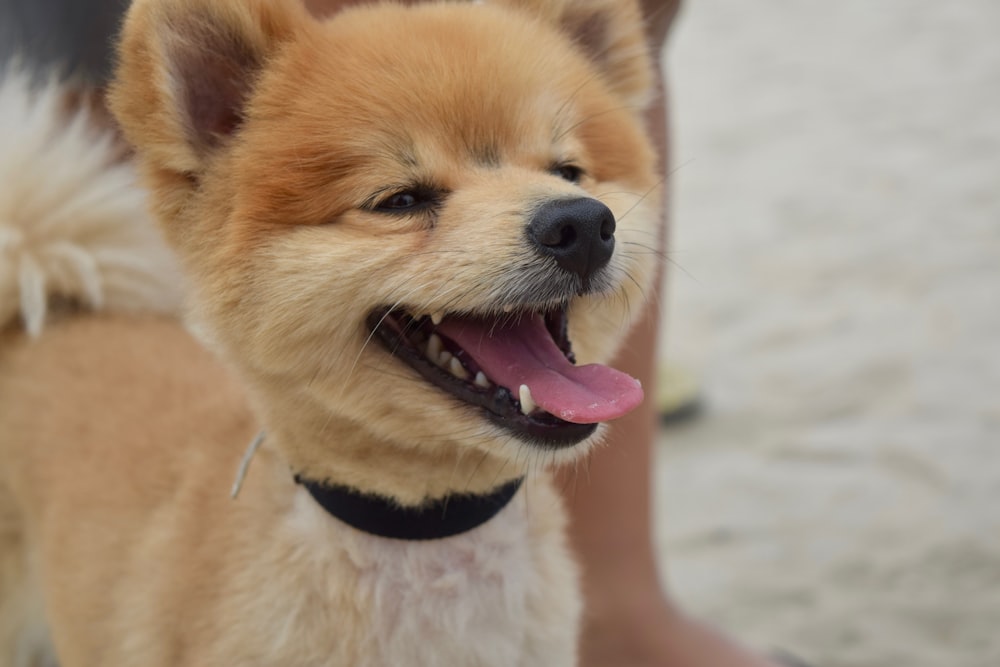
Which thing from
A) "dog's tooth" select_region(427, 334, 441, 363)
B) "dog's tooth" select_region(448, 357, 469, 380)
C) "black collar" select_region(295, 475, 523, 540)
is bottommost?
"black collar" select_region(295, 475, 523, 540)

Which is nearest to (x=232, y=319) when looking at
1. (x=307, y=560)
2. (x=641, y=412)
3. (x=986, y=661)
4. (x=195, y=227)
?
(x=195, y=227)

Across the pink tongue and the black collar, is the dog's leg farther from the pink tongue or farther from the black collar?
the pink tongue

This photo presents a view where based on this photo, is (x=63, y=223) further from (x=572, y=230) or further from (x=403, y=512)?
(x=572, y=230)

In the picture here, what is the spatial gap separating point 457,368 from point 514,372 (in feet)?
0.28

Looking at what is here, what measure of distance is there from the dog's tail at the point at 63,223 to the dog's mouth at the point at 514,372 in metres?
0.84

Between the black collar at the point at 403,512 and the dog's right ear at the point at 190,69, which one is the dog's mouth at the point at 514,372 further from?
the dog's right ear at the point at 190,69

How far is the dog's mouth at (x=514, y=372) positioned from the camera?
4.70 ft

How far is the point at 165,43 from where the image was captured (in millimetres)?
1448

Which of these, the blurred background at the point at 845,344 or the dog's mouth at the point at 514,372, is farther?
the blurred background at the point at 845,344

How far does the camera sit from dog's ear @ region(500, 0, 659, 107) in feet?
5.98

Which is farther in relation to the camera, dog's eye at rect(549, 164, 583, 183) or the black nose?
dog's eye at rect(549, 164, 583, 183)

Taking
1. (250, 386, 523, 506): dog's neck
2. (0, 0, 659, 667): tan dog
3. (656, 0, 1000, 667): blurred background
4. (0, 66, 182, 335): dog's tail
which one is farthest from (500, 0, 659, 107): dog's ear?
(0, 66, 182, 335): dog's tail

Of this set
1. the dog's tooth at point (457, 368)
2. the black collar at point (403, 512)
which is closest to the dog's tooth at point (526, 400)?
the dog's tooth at point (457, 368)

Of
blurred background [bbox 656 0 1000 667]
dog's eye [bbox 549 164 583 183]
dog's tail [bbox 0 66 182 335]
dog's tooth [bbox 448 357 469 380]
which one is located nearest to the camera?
dog's tooth [bbox 448 357 469 380]
